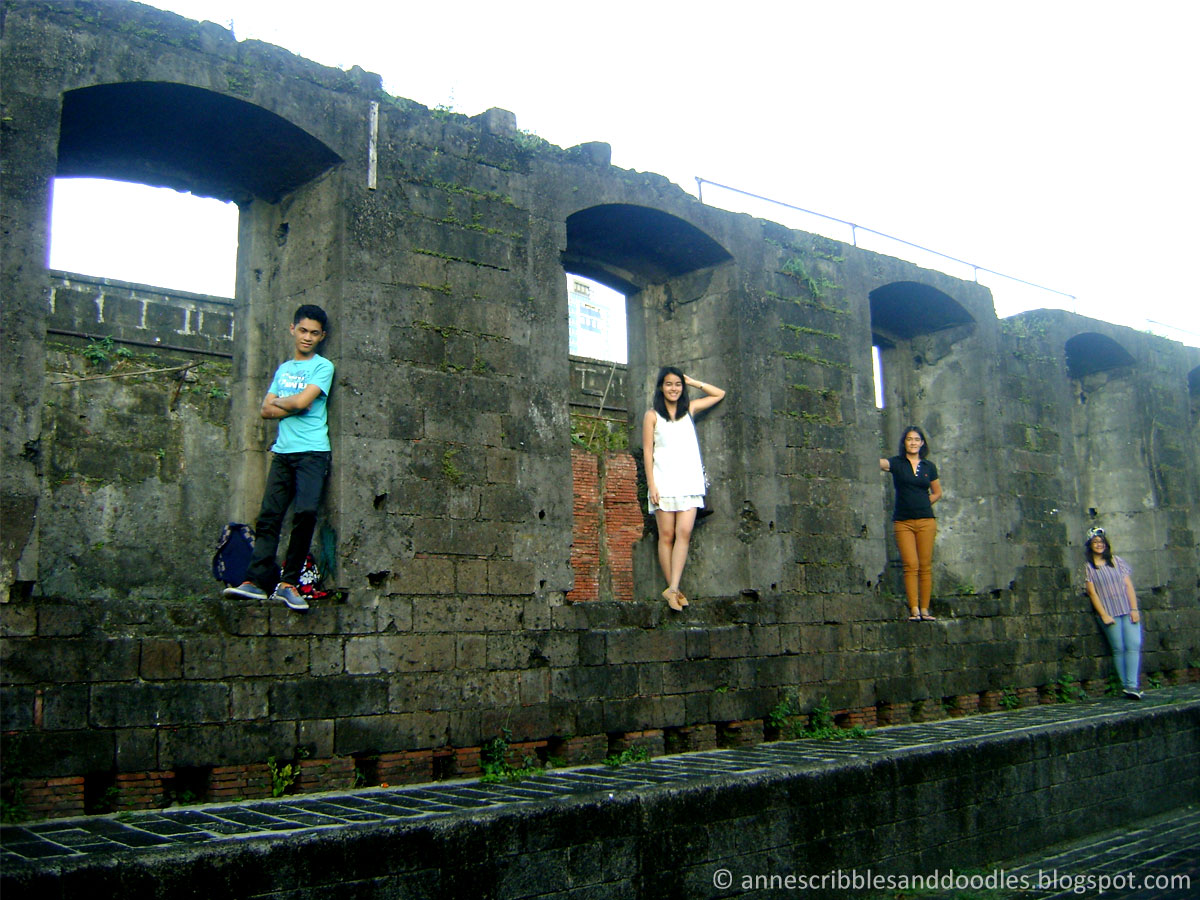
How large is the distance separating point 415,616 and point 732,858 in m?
2.29

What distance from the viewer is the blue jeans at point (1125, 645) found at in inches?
465

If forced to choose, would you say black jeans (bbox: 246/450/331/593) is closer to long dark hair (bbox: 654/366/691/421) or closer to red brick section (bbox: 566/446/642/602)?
long dark hair (bbox: 654/366/691/421)

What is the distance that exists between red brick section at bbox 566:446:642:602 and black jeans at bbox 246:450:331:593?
36.8ft

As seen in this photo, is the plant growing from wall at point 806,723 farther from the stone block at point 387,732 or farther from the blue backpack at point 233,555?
the blue backpack at point 233,555

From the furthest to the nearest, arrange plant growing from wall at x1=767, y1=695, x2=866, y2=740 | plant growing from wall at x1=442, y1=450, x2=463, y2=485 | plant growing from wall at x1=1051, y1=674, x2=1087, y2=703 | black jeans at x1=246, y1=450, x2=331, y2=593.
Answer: plant growing from wall at x1=1051, y1=674, x2=1087, y2=703 → plant growing from wall at x1=767, y1=695, x2=866, y2=740 → plant growing from wall at x1=442, y1=450, x2=463, y2=485 → black jeans at x1=246, y1=450, x2=331, y2=593

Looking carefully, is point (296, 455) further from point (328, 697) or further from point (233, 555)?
point (328, 697)

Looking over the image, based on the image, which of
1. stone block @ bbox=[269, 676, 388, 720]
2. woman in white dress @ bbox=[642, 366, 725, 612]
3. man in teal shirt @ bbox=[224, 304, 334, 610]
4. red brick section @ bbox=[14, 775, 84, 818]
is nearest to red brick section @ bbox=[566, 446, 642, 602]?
woman in white dress @ bbox=[642, 366, 725, 612]

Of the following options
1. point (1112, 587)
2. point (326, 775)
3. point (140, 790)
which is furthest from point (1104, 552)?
point (140, 790)

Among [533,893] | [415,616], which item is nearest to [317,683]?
[415,616]

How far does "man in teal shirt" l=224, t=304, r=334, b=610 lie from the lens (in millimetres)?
6648

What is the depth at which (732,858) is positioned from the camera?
604cm

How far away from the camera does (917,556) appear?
10266mm

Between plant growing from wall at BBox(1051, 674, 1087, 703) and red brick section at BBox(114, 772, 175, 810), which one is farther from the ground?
plant growing from wall at BBox(1051, 674, 1087, 703)

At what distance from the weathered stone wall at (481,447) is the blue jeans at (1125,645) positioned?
0.69ft
